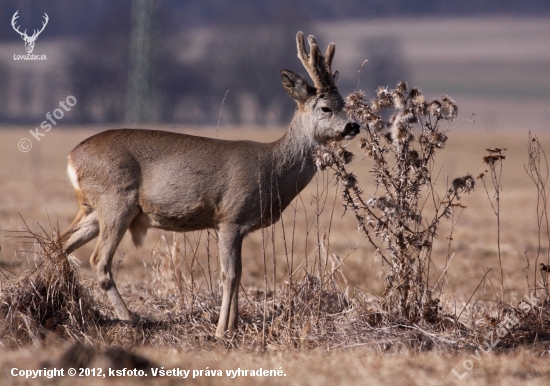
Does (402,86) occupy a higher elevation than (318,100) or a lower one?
higher

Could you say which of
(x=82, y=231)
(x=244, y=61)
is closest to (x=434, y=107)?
(x=82, y=231)

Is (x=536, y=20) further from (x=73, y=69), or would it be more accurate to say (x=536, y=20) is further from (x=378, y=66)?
(x=73, y=69)

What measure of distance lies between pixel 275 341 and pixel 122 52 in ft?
→ 239

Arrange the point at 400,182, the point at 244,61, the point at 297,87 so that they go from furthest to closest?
the point at 244,61, the point at 297,87, the point at 400,182

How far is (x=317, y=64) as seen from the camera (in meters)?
8.81

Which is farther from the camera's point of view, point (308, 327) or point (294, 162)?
point (294, 162)

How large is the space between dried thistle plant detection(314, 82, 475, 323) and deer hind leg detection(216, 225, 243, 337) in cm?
116

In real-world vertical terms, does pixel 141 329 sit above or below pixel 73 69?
below

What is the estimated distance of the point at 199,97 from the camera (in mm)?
78562

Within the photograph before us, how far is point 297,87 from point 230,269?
202 cm

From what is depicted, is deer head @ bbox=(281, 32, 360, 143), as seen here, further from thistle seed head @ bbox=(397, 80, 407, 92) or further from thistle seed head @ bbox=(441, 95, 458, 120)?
thistle seed head @ bbox=(441, 95, 458, 120)

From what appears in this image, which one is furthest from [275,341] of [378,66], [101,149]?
[378,66]

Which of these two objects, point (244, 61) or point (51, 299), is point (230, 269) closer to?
point (51, 299)

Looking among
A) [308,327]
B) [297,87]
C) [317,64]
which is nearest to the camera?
[308,327]
